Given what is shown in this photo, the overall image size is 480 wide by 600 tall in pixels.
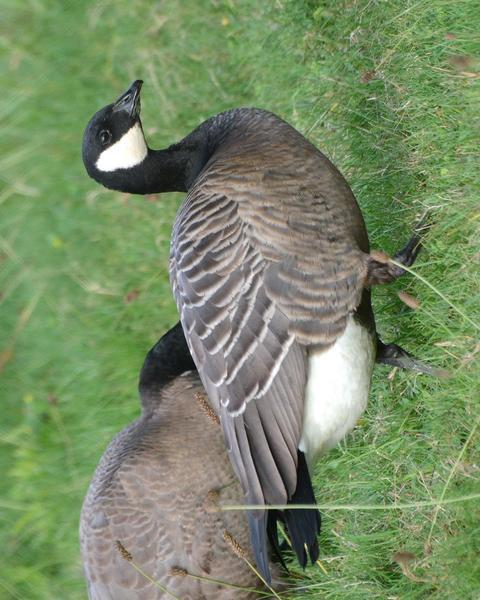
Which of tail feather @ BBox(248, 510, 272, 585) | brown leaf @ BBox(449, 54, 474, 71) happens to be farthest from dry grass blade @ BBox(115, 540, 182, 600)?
brown leaf @ BBox(449, 54, 474, 71)

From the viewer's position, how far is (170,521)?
3.72 metres

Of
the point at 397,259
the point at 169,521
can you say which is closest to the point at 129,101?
the point at 397,259

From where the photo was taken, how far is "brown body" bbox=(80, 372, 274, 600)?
3.68m

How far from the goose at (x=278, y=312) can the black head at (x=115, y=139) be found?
804mm

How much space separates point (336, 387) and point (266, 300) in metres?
0.47

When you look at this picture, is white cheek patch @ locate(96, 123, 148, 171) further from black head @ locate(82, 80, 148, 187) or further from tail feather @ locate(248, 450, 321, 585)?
tail feather @ locate(248, 450, 321, 585)

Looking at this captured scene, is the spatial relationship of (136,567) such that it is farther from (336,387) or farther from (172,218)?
(172,218)

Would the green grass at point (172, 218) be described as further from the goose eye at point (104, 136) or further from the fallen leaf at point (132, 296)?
the goose eye at point (104, 136)

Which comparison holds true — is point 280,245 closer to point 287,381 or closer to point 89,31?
point 287,381

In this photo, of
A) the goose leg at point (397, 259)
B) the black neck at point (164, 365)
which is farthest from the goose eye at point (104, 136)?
the goose leg at point (397, 259)

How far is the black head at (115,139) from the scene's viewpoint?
14.2ft

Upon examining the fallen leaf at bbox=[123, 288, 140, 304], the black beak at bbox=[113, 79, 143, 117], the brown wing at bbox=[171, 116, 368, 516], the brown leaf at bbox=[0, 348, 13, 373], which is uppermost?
the black beak at bbox=[113, 79, 143, 117]

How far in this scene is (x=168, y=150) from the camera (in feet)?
14.7

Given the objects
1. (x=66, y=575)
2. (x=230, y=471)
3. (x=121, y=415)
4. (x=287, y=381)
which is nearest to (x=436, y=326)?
(x=287, y=381)
